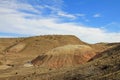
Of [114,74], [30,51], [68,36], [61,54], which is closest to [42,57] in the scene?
[61,54]

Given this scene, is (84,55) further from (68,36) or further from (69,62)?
(68,36)

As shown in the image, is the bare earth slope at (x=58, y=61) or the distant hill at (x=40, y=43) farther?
the distant hill at (x=40, y=43)

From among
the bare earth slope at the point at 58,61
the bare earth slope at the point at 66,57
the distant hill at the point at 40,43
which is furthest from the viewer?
the distant hill at the point at 40,43

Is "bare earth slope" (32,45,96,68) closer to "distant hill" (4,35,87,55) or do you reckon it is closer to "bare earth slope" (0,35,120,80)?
"bare earth slope" (0,35,120,80)

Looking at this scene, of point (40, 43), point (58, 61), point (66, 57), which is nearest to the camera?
point (58, 61)

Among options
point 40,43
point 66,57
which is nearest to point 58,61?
point 66,57

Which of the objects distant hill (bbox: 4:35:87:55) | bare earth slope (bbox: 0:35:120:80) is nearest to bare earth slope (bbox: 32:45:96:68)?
bare earth slope (bbox: 0:35:120:80)

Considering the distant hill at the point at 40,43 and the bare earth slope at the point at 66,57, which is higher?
the distant hill at the point at 40,43

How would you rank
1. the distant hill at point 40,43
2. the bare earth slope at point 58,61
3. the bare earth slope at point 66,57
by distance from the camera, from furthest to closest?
1. the distant hill at point 40,43
2. the bare earth slope at point 66,57
3. the bare earth slope at point 58,61

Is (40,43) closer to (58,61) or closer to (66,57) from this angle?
(66,57)

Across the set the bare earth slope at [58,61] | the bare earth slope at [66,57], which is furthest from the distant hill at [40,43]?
the bare earth slope at [66,57]

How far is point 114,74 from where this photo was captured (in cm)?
2673

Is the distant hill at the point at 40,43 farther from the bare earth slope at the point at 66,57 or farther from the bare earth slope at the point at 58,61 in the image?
the bare earth slope at the point at 66,57

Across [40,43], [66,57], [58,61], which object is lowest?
[58,61]
